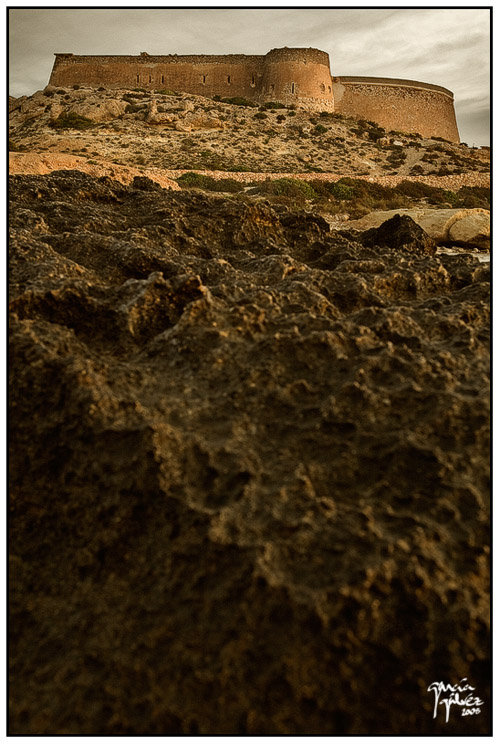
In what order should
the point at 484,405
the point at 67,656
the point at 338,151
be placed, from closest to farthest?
the point at 67,656
the point at 484,405
the point at 338,151

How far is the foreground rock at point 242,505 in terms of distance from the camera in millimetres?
1252

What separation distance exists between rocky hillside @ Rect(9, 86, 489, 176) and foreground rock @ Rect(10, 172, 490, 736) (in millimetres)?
22640

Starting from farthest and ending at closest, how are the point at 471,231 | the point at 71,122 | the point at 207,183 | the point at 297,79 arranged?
the point at 297,79 → the point at 71,122 → the point at 207,183 → the point at 471,231

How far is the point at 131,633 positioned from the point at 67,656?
0.64ft

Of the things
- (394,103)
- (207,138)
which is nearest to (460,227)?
(207,138)

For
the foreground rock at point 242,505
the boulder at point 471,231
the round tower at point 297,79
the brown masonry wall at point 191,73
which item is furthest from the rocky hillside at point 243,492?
the brown masonry wall at point 191,73

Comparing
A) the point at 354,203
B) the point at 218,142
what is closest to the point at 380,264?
the point at 354,203

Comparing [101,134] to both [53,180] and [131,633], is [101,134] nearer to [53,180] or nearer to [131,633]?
[53,180]

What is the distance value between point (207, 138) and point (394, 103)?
24183 millimetres

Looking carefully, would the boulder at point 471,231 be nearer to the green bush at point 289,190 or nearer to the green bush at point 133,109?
the green bush at point 289,190

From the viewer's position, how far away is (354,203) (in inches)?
556

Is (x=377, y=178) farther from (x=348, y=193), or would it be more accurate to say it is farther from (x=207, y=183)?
(x=207, y=183)

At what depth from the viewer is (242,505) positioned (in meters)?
1.47

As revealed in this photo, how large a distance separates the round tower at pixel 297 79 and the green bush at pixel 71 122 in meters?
17.2
